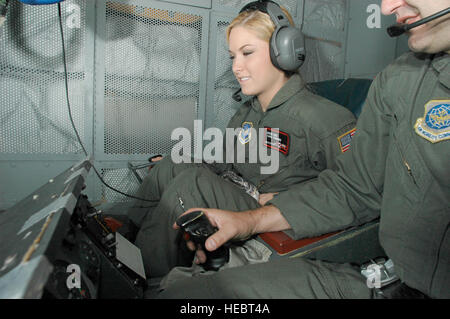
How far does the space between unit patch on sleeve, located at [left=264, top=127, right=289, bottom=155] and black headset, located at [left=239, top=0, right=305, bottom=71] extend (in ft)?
0.94

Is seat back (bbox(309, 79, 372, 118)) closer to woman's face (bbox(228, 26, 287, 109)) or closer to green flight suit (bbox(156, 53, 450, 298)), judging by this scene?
woman's face (bbox(228, 26, 287, 109))

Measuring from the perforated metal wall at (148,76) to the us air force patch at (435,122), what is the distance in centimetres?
160

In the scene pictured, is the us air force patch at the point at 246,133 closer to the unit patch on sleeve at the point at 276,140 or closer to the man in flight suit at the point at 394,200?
the unit patch on sleeve at the point at 276,140

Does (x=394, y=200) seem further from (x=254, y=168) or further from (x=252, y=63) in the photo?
(x=252, y=63)

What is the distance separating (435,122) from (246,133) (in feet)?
3.22

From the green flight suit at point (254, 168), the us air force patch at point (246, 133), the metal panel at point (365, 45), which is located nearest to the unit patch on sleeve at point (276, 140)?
the green flight suit at point (254, 168)

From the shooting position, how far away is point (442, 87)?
72 centimetres

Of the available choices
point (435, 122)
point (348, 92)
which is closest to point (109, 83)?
point (348, 92)

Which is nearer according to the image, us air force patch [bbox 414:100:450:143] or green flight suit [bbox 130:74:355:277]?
us air force patch [bbox 414:100:450:143]

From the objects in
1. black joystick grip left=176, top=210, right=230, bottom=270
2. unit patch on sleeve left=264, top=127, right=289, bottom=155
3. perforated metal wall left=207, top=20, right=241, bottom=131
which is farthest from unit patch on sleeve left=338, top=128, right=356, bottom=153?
perforated metal wall left=207, top=20, right=241, bottom=131

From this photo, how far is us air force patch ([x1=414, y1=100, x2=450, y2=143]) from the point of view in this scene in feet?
2.27

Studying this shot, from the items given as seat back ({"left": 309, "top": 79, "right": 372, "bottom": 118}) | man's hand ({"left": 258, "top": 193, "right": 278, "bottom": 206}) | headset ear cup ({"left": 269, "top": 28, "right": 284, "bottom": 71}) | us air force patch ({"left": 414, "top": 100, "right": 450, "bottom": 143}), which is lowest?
man's hand ({"left": 258, "top": 193, "right": 278, "bottom": 206})

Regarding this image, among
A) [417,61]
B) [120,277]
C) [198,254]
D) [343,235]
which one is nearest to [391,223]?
[343,235]

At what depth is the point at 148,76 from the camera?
2.01 metres
